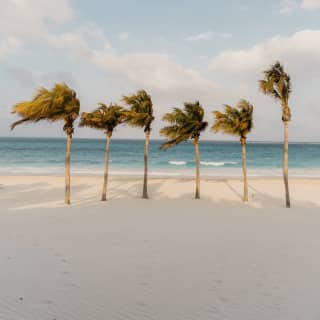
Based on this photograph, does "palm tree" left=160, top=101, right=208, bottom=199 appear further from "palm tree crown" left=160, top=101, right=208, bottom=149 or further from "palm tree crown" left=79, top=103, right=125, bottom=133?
"palm tree crown" left=79, top=103, right=125, bottom=133

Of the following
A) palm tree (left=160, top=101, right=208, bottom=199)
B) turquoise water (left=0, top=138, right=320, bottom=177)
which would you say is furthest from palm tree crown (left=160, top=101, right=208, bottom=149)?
turquoise water (left=0, top=138, right=320, bottom=177)

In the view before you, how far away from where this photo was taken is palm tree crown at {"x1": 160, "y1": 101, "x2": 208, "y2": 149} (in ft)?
59.1

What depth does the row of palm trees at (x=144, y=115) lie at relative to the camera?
14.2m

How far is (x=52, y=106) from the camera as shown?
14.2m

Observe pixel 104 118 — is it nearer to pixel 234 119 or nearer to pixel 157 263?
pixel 234 119

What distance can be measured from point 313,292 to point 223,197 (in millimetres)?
13601

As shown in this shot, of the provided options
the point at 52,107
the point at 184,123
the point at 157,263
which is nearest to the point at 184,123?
the point at 184,123

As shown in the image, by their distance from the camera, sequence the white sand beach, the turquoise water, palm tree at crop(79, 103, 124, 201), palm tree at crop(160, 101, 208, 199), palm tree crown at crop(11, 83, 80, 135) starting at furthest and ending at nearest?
the turquoise water
palm tree at crop(160, 101, 208, 199)
palm tree at crop(79, 103, 124, 201)
palm tree crown at crop(11, 83, 80, 135)
the white sand beach

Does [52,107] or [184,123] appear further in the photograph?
[184,123]

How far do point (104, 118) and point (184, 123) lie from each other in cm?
485

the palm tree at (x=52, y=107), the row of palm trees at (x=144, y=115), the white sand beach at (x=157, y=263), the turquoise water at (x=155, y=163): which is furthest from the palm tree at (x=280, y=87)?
the turquoise water at (x=155, y=163)

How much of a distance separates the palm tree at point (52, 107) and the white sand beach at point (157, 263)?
443 centimetres

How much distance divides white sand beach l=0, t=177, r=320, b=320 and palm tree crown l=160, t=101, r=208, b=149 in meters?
5.71

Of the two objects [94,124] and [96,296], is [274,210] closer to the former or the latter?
[94,124]
